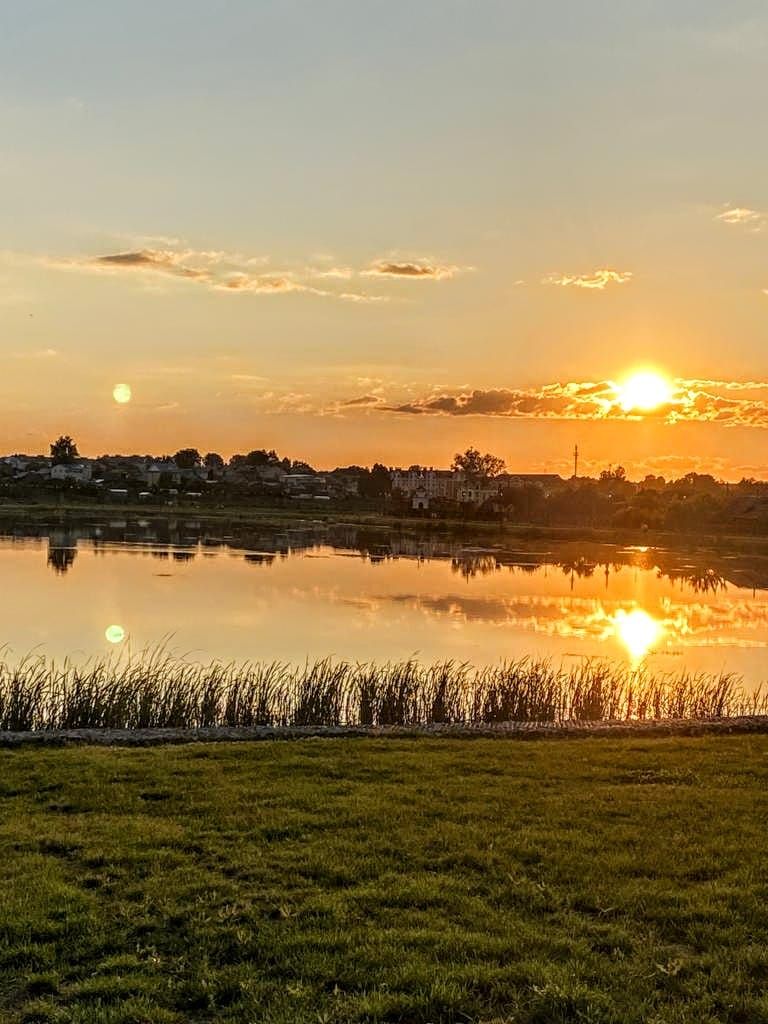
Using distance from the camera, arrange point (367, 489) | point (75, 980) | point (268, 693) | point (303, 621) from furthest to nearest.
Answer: point (367, 489), point (303, 621), point (268, 693), point (75, 980)

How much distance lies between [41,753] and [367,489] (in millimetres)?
119369

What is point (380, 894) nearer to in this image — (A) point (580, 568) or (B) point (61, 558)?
(B) point (61, 558)

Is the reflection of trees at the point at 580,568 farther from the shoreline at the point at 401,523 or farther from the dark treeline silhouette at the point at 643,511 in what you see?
the dark treeline silhouette at the point at 643,511

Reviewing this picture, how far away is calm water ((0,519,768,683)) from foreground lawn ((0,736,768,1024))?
1089 cm

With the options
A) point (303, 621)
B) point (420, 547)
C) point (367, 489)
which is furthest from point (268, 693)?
point (367, 489)

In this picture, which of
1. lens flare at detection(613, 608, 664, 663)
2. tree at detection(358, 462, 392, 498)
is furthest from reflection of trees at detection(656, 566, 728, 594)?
tree at detection(358, 462, 392, 498)

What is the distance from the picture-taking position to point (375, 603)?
27453mm

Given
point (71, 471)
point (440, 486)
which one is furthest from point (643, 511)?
point (71, 471)

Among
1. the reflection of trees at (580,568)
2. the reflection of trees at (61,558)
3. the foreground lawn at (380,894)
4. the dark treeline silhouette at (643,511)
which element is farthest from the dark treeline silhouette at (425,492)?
the foreground lawn at (380,894)

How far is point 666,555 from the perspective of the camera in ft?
180

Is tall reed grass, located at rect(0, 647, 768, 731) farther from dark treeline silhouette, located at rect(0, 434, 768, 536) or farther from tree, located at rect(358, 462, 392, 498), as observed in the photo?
tree, located at rect(358, 462, 392, 498)

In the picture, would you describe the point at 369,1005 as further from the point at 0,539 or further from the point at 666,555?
the point at 666,555

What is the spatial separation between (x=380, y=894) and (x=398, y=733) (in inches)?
197

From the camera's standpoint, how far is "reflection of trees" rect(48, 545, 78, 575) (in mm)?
33906
